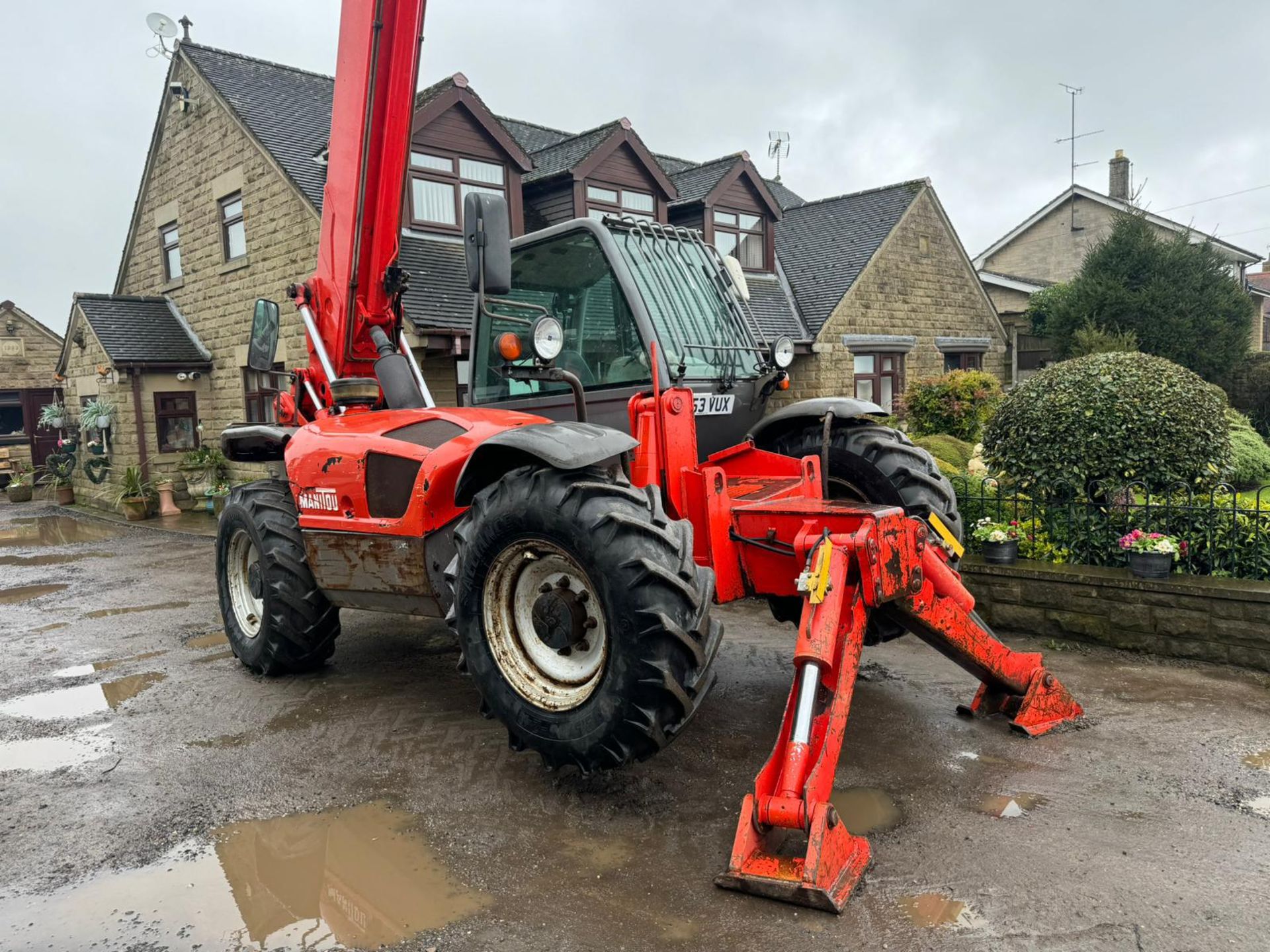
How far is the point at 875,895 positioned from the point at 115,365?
641 inches

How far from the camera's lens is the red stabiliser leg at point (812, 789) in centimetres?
281

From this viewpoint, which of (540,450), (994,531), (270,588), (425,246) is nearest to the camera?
(540,450)

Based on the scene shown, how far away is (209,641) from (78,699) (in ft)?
4.31

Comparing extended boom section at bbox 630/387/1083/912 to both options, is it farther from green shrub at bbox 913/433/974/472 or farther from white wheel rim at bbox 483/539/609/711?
green shrub at bbox 913/433/974/472

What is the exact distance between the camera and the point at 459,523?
150 inches

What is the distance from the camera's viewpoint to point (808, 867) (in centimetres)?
279

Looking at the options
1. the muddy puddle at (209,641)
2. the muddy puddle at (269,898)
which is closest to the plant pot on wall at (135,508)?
the muddy puddle at (209,641)

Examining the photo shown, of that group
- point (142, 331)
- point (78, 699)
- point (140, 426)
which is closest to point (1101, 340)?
point (78, 699)

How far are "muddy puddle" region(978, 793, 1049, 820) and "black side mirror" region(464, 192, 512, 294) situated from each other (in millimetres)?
2856

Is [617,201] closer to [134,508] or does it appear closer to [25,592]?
[134,508]

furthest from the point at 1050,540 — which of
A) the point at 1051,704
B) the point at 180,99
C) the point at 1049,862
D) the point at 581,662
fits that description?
the point at 180,99

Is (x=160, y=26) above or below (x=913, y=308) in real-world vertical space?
above

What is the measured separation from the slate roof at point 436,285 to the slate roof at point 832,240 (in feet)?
23.4

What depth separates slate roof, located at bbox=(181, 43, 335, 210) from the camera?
13.9 m
